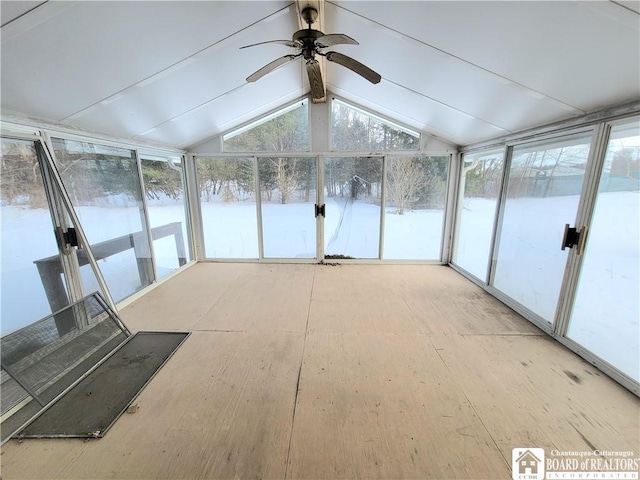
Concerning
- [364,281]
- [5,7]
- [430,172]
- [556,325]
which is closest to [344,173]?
[430,172]

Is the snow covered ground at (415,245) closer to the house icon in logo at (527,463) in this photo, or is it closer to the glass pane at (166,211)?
the glass pane at (166,211)

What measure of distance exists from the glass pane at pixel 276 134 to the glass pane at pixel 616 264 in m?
3.59

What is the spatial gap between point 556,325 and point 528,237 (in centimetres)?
93

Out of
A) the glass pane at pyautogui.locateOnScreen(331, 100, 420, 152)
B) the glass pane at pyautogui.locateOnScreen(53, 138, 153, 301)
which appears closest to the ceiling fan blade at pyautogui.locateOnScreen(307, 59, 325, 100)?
the glass pane at pyautogui.locateOnScreen(331, 100, 420, 152)

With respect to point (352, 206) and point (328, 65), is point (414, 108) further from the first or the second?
point (352, 206)

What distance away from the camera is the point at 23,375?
186 centimetres

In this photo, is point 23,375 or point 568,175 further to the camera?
point 568,175

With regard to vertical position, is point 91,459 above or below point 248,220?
below

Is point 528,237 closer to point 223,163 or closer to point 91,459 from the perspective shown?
point 91,459

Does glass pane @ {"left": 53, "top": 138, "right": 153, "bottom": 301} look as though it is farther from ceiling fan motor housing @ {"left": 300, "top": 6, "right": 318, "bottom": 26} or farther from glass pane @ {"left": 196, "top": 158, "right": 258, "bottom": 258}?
ceiling fan motor housing @ {"left": 300, "top": 6, "right": 318, "bottom": 26}

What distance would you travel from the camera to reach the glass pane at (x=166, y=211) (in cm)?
380

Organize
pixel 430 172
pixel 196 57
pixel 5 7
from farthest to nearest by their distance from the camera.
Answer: pixel 430 172, pixel 196 57, pixel 5 7

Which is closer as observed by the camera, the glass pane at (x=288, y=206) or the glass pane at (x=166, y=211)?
the glass pane at (x=166, y=211)

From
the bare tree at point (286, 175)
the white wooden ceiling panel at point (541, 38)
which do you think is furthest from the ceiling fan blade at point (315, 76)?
the bare tree at point (286, 175)
